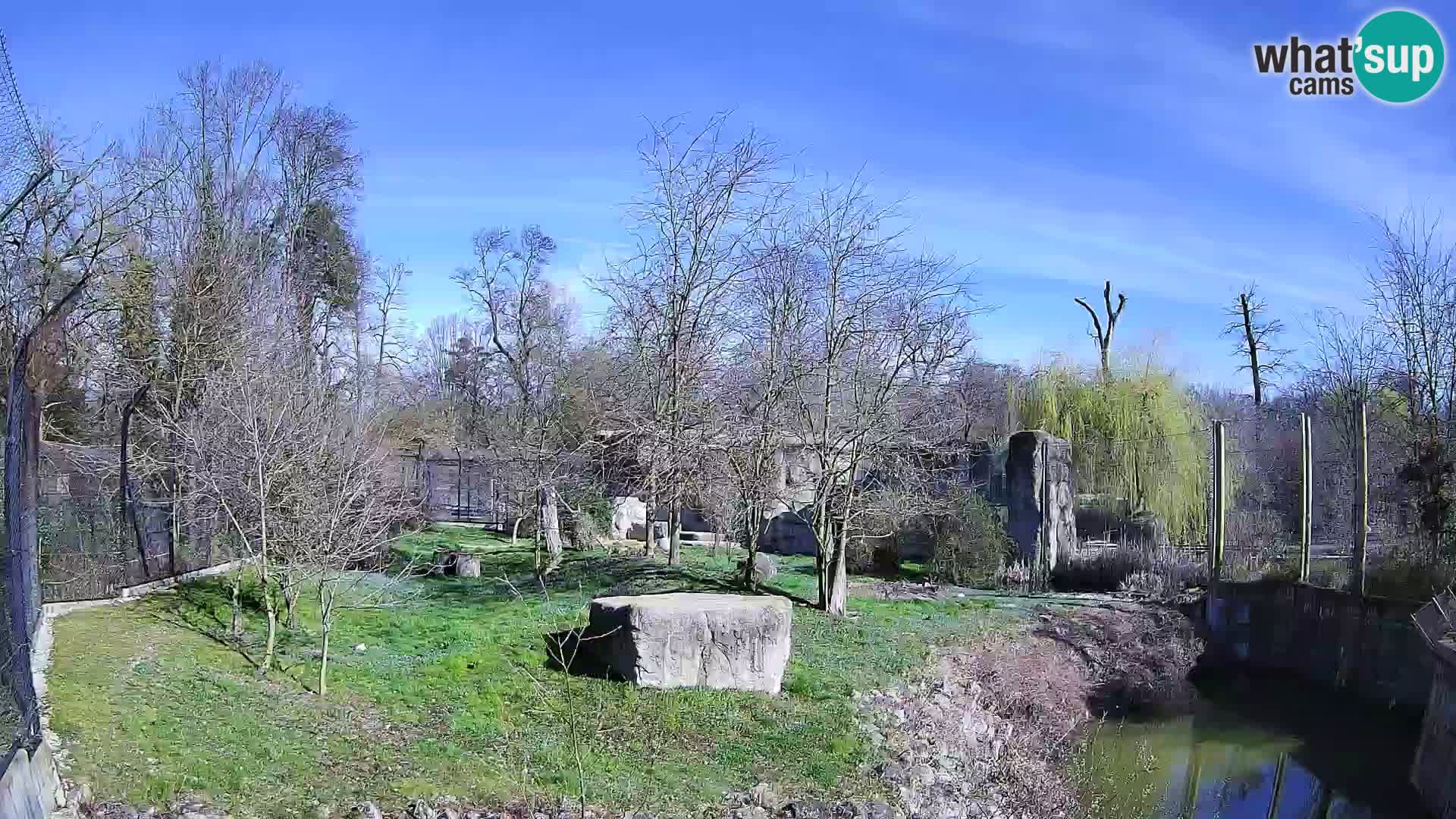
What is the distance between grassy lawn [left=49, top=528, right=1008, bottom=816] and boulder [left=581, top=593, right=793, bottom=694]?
218mm

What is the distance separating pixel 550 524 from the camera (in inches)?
746

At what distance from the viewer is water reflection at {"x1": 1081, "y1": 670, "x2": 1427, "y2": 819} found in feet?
32.6

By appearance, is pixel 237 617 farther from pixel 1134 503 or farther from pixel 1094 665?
pixel 1134 503

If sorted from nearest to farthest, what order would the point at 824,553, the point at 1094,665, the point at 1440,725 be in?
the point at 1440,725, the point at 1094,665, the point at 824,553

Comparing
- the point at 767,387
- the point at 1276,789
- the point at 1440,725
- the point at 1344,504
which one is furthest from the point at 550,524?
the point at 1440,725

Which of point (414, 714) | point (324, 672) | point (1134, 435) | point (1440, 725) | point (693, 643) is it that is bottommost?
point (1440, 725)

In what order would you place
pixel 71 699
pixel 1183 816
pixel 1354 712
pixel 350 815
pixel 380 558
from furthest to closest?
1. pixel 380 558
2. pixel 1354 712
3. pixel 1183 816
4. pixel 71 699
5. pixel 350 815

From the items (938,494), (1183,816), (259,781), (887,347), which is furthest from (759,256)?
(259,781)

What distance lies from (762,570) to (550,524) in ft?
15.7

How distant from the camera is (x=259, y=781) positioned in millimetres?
6500

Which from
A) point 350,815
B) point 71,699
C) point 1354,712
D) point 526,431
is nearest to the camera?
point 350,815

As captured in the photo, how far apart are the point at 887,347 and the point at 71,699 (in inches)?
370

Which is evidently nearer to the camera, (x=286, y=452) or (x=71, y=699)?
(x=71, y=699)

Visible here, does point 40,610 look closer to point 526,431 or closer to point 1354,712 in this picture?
point 526,431
